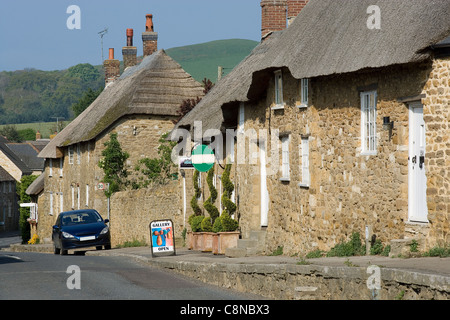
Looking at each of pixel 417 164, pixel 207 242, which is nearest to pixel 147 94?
pixel 207 242

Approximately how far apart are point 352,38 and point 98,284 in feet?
23.1

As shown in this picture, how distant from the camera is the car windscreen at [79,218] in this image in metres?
27.7

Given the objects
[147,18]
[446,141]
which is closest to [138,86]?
[147,18]

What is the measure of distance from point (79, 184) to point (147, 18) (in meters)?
9.77

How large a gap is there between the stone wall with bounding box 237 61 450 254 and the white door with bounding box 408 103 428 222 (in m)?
0.11

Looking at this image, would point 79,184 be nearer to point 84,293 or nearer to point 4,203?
point 84,293

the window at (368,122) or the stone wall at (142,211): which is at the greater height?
the window at (368,122)

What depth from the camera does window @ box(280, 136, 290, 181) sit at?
20562 millimetres

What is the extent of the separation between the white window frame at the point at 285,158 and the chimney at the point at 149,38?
2539cm

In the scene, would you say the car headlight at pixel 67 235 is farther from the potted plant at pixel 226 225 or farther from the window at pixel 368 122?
the window at pixel 368 122

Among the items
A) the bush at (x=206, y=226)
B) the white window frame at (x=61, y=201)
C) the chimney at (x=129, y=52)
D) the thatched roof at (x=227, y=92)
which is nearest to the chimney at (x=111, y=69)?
the chimney at (x=129, y=52)

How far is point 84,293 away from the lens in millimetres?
12930

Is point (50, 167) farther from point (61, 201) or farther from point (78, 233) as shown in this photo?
point (78, 233)

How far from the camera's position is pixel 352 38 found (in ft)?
54.4
